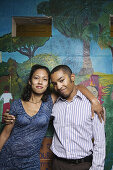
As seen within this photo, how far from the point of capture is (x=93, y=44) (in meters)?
2.05

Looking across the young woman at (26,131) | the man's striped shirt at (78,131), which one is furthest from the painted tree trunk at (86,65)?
the man's striped shirt at (78,131)

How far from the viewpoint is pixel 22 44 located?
81.8 inches

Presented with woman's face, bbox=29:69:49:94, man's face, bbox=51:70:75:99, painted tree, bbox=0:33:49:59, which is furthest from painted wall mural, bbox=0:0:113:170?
man's face, bbox=51:70:75:99

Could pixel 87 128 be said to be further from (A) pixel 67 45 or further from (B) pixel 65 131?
(A) pixel 67 45

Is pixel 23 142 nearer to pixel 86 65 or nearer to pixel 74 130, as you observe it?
pixel 74 130

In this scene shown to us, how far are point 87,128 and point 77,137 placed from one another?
0.13m

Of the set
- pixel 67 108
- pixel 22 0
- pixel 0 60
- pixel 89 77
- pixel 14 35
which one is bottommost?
pixel 67 108

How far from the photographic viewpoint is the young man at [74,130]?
1401mm

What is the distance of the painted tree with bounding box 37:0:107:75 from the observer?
6.81 feet

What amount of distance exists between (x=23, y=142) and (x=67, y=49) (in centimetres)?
127

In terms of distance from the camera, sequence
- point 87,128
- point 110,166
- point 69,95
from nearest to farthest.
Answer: point 87,128 < point 69,95 < point 110,166

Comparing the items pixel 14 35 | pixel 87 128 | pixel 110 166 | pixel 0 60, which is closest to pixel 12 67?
pixel 0 60

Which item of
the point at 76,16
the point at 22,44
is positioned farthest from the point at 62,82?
the point at 76,16

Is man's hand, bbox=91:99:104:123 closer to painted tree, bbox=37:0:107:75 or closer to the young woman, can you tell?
the young woman
